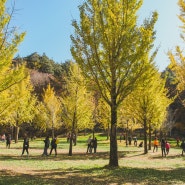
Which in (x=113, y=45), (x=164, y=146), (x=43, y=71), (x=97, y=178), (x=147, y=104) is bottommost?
(x=97, y=178)

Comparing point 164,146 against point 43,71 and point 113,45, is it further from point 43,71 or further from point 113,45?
point 43,71

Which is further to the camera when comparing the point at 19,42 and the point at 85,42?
the point at 85,42

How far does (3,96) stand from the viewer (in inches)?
547

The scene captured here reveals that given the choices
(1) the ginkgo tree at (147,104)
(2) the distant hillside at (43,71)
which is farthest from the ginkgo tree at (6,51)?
(2) the distant hillside at (43,71)

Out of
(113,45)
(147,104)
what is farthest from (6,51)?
(147,104)

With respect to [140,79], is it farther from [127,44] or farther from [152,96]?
[152,96]

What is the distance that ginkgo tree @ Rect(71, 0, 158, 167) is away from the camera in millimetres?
14852

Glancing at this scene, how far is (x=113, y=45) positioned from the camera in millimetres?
14992

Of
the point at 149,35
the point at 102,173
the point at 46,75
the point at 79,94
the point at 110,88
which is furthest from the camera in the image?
the point at 46,75

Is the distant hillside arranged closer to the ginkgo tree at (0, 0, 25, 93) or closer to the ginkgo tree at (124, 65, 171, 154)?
the ginkgo tree at (124, 65, 171, 154)

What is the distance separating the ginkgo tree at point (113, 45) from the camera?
14.9 m

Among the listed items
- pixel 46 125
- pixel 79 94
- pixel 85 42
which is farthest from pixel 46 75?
pixel 85 42

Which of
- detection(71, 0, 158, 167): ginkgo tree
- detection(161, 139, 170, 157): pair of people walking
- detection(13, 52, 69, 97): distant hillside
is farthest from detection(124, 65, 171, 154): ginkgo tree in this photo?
detection(13, 52, 69, 97): distant hillside

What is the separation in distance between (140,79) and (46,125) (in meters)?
38.2
